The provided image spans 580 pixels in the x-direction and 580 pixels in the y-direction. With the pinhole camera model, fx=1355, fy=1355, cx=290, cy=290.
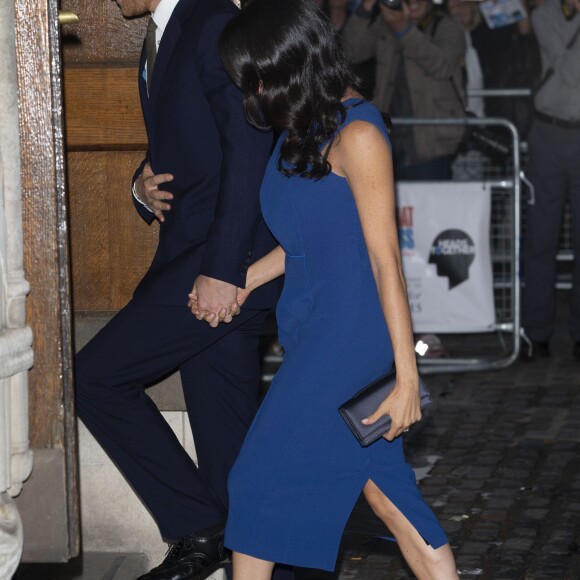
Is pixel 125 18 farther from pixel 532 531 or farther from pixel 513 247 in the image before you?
pixel 513 247

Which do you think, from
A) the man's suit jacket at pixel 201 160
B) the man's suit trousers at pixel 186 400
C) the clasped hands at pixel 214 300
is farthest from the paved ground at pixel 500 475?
the man's suit jacket at pixel 201 160

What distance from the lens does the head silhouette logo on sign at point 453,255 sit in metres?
8.55

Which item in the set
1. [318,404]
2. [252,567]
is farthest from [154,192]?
[252,567]

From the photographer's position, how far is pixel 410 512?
3641mm

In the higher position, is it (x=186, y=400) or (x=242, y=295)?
(x=242, y=295)

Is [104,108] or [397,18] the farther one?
[397,18]

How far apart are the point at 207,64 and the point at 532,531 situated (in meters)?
2.55

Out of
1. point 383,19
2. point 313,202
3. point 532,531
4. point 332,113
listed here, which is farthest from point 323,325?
point 383,19

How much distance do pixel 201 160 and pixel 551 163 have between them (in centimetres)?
548

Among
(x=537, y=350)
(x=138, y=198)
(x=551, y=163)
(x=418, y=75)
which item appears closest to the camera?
(x=138, y=198)

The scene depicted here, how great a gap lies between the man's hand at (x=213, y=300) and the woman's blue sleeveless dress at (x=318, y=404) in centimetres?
37

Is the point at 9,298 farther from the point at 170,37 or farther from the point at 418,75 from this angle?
the point at 418,75

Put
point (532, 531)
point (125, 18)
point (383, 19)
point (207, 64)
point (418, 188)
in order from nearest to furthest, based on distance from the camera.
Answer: point (207, 64) → point (125, 18) → point (532, 531) → point (418, 188) → point (383, 19)

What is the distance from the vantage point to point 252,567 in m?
3.62
